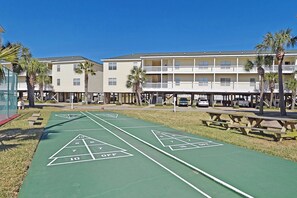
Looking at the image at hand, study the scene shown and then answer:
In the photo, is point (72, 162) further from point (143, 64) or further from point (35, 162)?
point (143, 64)

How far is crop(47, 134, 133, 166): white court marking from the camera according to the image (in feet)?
21.0

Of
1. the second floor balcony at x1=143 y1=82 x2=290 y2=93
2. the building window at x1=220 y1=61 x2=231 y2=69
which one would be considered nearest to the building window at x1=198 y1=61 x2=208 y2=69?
the building window at x1=220 y1=61 x2=231 y2=69

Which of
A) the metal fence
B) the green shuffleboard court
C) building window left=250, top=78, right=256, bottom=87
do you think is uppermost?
building window left=250, top=78, right=256, bottom=87

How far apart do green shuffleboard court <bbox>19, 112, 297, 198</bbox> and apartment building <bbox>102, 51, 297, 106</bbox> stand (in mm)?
29662

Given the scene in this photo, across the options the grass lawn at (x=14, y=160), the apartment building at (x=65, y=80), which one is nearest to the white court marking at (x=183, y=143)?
the grass lawn at (x=14, y=160)

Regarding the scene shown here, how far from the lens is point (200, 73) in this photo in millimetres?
36969

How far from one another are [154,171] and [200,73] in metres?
33.3

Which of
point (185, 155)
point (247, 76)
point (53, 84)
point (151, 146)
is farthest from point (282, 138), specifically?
point (53, 84)

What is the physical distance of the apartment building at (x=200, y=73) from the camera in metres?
35.6

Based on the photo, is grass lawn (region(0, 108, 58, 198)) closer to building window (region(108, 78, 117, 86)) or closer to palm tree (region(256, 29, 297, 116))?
palm tree (region(256, 29, 297, 116))

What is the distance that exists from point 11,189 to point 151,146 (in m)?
4.77

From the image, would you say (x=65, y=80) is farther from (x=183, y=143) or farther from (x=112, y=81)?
(x=183, y=143)

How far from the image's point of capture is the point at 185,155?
699cm

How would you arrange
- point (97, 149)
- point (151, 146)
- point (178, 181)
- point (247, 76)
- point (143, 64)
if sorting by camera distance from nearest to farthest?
point (178, 181)
point (97, 149)
point (151, 146)
point (247, 76)
point (143, 64)
